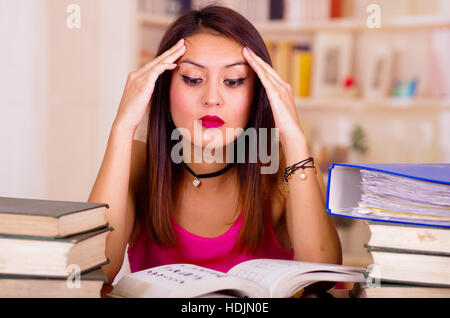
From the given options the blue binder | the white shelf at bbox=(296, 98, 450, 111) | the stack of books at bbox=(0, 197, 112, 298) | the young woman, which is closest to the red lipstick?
the young woman

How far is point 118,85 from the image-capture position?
10.4 ft

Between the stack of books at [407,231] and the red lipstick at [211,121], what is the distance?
1.43ft

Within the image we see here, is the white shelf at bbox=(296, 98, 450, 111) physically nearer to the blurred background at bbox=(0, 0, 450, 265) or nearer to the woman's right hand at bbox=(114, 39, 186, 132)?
the blurred background at bbox=(0, 0, 450, 265)

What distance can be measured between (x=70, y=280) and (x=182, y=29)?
0.79 meters

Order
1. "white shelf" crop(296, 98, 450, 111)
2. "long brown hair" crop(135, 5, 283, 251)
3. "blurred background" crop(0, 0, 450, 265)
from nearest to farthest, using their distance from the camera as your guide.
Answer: "long brown hair" crop(135, 5, 283, 251)
"blurred background" crop(0, 0, 450, 265)
"white shelf" crop(296, 98, 450, 111)

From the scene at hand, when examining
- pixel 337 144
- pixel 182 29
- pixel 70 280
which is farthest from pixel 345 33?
pixel 70 280

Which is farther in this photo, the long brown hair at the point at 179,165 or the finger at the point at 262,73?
the long brown hair at the point at 179,165

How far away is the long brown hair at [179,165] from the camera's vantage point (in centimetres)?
125

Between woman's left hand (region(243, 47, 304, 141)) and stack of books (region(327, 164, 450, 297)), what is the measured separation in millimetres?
338

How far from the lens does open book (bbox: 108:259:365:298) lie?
680 mm

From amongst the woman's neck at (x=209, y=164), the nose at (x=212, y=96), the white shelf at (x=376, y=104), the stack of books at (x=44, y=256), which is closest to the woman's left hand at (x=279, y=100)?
the nose at (x=212, y=96)

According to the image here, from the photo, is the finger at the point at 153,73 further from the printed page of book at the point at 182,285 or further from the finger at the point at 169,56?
the printed page of book at the point at 182,285

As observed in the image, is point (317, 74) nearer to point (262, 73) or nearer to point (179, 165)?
point (179, 165)

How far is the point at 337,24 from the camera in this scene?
3.13 metres
